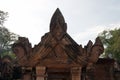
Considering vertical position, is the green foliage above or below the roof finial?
above

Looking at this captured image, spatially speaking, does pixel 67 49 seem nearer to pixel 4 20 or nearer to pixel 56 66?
pixel 56 66

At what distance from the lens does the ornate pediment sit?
10250mm

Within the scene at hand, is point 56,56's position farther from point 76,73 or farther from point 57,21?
point 57,21

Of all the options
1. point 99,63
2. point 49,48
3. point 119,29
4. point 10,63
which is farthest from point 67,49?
point 119,29

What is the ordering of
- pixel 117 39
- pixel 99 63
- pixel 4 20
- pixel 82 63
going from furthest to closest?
pixel 4 20
pixel 117 39
pixel 99 63
pixel 82 63

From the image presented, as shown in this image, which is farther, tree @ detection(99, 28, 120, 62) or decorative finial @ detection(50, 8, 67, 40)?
tree @ detection(99, 28, 120, 62)

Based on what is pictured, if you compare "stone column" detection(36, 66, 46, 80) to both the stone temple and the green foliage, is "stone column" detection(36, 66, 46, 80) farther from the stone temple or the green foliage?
the green foliage

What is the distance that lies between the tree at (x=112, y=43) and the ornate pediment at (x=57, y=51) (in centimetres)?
3126

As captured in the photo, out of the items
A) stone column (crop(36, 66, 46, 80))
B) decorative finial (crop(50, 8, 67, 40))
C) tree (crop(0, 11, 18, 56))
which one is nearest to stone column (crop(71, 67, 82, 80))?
stone column (crop(36, 66, 46, 80))

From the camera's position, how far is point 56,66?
1044 centimetres

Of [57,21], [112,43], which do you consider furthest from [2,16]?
[57,21]

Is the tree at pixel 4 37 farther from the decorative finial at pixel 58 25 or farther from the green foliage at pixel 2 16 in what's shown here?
the decorative finial at pixel 58 25

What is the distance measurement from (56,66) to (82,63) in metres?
1.02

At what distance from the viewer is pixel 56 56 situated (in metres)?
10.4
